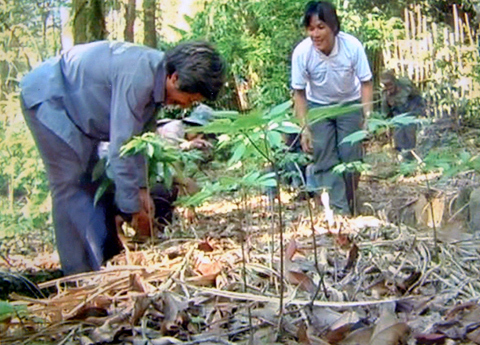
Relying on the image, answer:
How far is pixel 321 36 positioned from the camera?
1.85 meters

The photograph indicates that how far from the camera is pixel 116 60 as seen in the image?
1546mm

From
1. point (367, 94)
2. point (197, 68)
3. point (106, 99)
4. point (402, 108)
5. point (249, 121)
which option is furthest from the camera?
point (402, 108)

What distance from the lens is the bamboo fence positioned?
7.18ft

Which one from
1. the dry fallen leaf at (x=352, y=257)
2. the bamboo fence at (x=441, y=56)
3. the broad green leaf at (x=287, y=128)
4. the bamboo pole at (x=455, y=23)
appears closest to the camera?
the broad green leaf at (x=287, y=128)

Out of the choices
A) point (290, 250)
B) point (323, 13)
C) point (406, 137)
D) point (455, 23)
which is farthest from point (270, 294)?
point (455, 23)

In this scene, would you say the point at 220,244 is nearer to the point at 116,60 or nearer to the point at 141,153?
the point at 141,153

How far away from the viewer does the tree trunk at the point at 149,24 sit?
1407mm

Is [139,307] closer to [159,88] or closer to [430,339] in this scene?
[430,339]

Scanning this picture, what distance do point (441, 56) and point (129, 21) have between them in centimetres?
124

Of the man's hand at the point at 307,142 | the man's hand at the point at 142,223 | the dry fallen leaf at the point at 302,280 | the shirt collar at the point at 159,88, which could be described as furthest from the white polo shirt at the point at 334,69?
the dry fallen leaf at the point at 302,280

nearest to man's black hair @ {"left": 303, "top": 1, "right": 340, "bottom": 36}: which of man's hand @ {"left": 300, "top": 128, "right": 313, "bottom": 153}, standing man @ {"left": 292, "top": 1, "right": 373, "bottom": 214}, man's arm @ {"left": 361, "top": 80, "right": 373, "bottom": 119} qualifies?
standing man @ {"left": 292, "top": 1, "right": 373, "bottom": 214}

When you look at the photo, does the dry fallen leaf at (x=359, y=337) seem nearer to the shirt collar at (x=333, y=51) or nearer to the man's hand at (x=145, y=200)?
the man's hand at (x=145, y=200)

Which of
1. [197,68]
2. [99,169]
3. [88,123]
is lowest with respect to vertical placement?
[99,169]

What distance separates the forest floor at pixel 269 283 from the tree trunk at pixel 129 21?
0.40 meters
